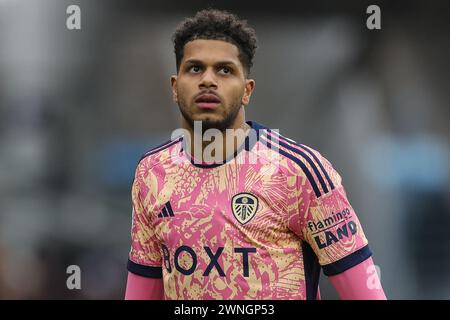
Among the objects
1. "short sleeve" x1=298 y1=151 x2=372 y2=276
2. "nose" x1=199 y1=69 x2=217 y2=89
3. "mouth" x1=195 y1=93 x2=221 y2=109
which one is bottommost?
"short sleeve" x1=298 y1=151 x2=372 y2=276

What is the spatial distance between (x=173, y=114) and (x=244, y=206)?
5.60 meters

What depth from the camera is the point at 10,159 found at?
8750mm

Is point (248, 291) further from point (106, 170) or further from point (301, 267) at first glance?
point (106, 170)

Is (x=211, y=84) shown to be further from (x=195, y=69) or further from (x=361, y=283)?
(x=361, y=283)

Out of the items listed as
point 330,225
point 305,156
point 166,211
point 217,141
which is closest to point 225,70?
point 217,141

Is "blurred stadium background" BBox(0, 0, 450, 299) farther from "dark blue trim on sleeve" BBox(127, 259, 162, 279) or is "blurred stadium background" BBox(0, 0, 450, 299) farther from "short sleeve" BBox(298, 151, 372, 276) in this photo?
"short sleeve" BBox(298, 151, 372, 276)

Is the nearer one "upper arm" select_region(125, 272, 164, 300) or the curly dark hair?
the curly dark hair

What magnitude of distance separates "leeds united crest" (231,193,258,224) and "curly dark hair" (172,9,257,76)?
0.63m

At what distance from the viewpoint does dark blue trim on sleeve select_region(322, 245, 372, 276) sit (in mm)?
3578

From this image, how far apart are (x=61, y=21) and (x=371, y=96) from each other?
389cm

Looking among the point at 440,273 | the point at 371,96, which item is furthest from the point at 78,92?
the point at 440,273

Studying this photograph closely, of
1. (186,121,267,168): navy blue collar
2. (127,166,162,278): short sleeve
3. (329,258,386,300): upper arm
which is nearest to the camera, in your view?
(329,258,386,300): upper arm

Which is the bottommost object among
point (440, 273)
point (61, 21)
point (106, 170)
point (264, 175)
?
point (440, 273)

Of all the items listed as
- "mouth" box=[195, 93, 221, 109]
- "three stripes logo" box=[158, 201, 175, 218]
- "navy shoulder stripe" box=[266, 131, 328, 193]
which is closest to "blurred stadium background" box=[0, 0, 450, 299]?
"three stripes logo" box=[158, 201, 175, 218]
